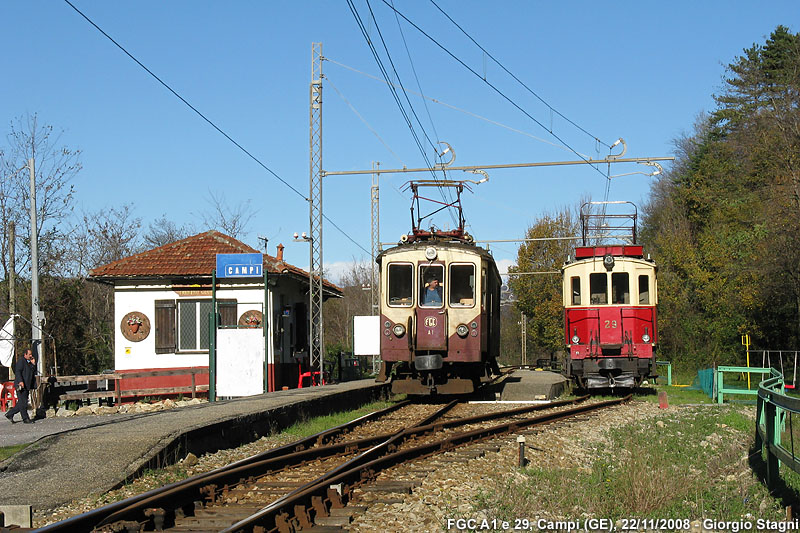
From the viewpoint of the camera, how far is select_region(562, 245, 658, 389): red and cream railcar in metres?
19.7

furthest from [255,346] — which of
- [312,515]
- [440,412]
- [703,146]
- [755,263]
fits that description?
[703,146]

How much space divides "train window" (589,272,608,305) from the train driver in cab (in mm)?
4619

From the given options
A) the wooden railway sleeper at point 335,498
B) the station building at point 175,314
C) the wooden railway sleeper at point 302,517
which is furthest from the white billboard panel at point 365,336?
the wooden railway sleeper at point 302,517

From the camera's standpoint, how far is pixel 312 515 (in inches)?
283

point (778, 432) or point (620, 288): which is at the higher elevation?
point (620, 288)

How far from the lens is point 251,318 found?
24.5 m

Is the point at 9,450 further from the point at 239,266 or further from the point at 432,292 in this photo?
the point at 239,266

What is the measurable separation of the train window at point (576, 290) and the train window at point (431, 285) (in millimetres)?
4545

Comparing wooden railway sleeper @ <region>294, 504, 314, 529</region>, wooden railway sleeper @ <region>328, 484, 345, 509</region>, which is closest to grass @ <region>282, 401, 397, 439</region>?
wooden railway sleeper @ <region>328, 484, 345, 509</region>

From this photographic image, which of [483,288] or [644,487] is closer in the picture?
[644,487]

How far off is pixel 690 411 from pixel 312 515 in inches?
449

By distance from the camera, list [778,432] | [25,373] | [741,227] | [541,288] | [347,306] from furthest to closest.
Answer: [347,306], [541,288], [741,227], [25,373], [778,432]

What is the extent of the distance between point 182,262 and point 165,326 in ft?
6.96

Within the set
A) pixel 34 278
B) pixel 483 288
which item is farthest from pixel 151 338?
pixel 483 288
